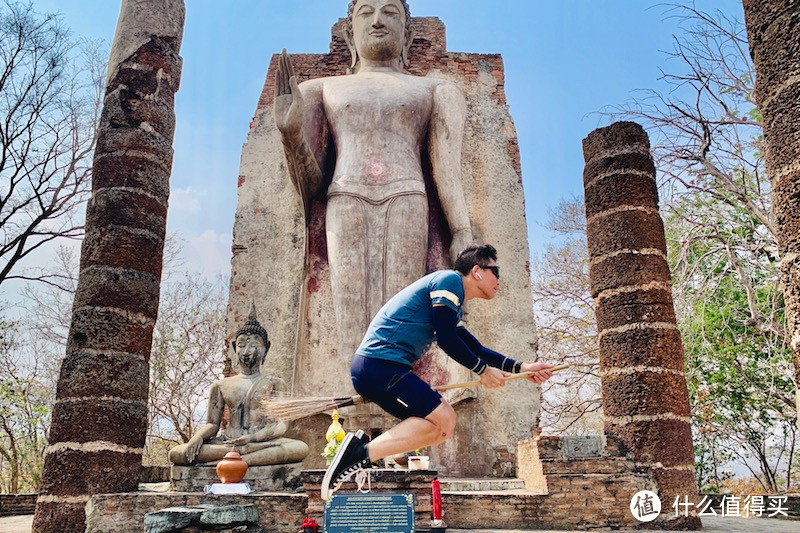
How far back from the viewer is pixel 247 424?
6.05 meters

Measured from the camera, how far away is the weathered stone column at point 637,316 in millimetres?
5613

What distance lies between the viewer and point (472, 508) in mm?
5121

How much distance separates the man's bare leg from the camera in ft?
9.32

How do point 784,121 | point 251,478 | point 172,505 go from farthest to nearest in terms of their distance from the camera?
point 251,478 < point 172,505 < point 784,121

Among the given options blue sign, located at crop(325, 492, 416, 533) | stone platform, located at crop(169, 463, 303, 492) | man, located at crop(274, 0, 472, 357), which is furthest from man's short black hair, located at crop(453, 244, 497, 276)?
man, located at crop(274, 0, 472, 357)

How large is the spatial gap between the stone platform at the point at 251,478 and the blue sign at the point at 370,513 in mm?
1357

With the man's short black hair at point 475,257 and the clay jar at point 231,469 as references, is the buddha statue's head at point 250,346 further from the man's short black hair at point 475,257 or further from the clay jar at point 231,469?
the man's short black hair at point 475,257

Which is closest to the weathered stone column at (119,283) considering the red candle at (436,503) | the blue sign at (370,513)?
the blue sign at (370,513)

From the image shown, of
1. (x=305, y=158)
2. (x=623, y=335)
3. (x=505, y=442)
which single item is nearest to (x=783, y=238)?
(x=623, y=335)

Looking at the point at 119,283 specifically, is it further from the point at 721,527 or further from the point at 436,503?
the point at 721,527

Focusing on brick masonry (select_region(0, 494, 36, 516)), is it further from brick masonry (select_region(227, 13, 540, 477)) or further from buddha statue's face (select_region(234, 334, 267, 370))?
buddha statue's face (select_region(234, 334, 267, 370))

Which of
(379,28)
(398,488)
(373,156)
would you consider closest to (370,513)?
(398,488)

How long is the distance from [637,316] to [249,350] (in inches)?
137

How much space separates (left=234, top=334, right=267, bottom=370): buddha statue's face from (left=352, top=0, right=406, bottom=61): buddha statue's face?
11.9ft
